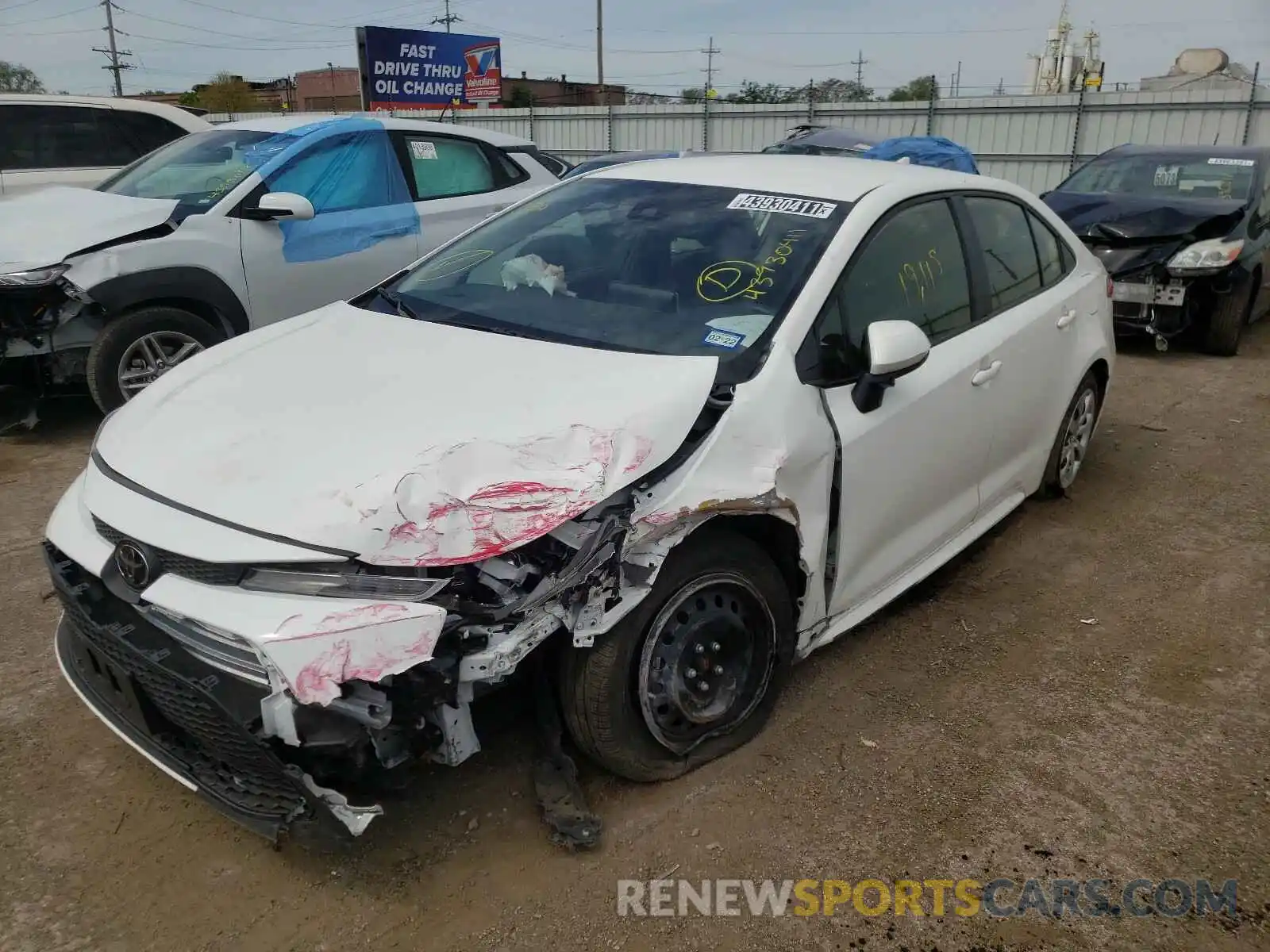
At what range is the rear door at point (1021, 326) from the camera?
3764 mm

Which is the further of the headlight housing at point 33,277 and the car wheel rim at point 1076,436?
the headlight housing at point 33,277

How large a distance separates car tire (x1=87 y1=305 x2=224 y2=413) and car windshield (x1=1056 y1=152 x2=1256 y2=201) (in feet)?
25.4

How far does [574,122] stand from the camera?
2292cm

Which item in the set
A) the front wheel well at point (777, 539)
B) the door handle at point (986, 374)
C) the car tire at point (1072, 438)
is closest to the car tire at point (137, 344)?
the front wheel well at point (777, 539)

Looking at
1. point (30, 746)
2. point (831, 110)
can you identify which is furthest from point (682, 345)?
point (831, 110)

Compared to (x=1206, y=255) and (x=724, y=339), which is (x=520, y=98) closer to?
(x=1206, y=255)

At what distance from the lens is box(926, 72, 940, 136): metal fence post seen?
18.8m

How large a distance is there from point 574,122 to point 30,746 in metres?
22.0

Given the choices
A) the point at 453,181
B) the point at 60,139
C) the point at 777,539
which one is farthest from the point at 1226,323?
the point at 60,139

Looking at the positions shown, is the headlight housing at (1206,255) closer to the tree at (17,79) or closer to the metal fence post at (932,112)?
the metal fence post at (932,112)

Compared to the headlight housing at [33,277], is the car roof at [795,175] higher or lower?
higher

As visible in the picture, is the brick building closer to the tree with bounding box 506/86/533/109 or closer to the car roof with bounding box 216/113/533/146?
the tree with bounding box 506/86/533/109

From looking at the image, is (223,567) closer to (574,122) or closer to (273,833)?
(273,833)

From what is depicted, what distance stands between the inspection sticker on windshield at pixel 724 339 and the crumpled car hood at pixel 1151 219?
248 inches
